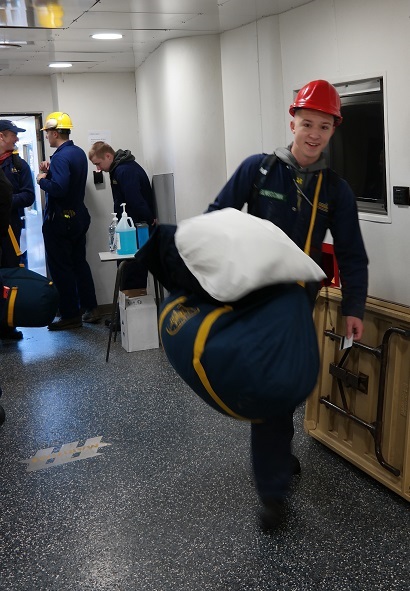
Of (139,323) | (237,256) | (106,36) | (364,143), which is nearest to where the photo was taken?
(237,256)

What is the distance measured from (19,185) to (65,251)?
742 mm

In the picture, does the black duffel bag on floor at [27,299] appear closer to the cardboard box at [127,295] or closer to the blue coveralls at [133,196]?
the cardboard box at [127,295]

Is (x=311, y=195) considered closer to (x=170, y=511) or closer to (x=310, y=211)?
(x=310, y=211)

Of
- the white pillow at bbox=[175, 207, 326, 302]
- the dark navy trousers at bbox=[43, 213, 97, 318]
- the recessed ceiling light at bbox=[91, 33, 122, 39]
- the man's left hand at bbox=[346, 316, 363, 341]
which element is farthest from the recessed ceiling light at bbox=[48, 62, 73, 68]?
the white pillow at bbox=[175, 207, 326, 302]

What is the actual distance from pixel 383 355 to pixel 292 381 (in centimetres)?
124

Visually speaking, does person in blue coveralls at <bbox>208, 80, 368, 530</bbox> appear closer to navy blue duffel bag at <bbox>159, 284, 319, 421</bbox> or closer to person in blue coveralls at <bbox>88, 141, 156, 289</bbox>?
navy blue duffel bag at <bbox>159, 284, 319, 421</bbox>

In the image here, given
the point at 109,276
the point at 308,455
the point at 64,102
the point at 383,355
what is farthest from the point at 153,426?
the point at 64,102

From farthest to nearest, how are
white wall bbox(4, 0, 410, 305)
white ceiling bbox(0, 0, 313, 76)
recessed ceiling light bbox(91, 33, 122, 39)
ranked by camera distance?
recessed ceiling light bbox(91, 33, 122, 39) < white ceiling bbox(0, 0, 313, 76) < white wall bbox(4, 0, 410, 305)

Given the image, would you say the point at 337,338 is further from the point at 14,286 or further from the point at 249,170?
the point at 14,286

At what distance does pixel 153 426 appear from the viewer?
4.20 metres

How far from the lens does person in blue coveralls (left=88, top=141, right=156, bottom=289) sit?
6.35 meters

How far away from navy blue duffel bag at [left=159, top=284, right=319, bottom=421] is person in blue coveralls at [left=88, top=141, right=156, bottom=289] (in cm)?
413

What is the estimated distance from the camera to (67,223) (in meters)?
6.70

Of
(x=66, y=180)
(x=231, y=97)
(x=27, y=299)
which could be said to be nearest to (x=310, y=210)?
(x=231, y=97)
